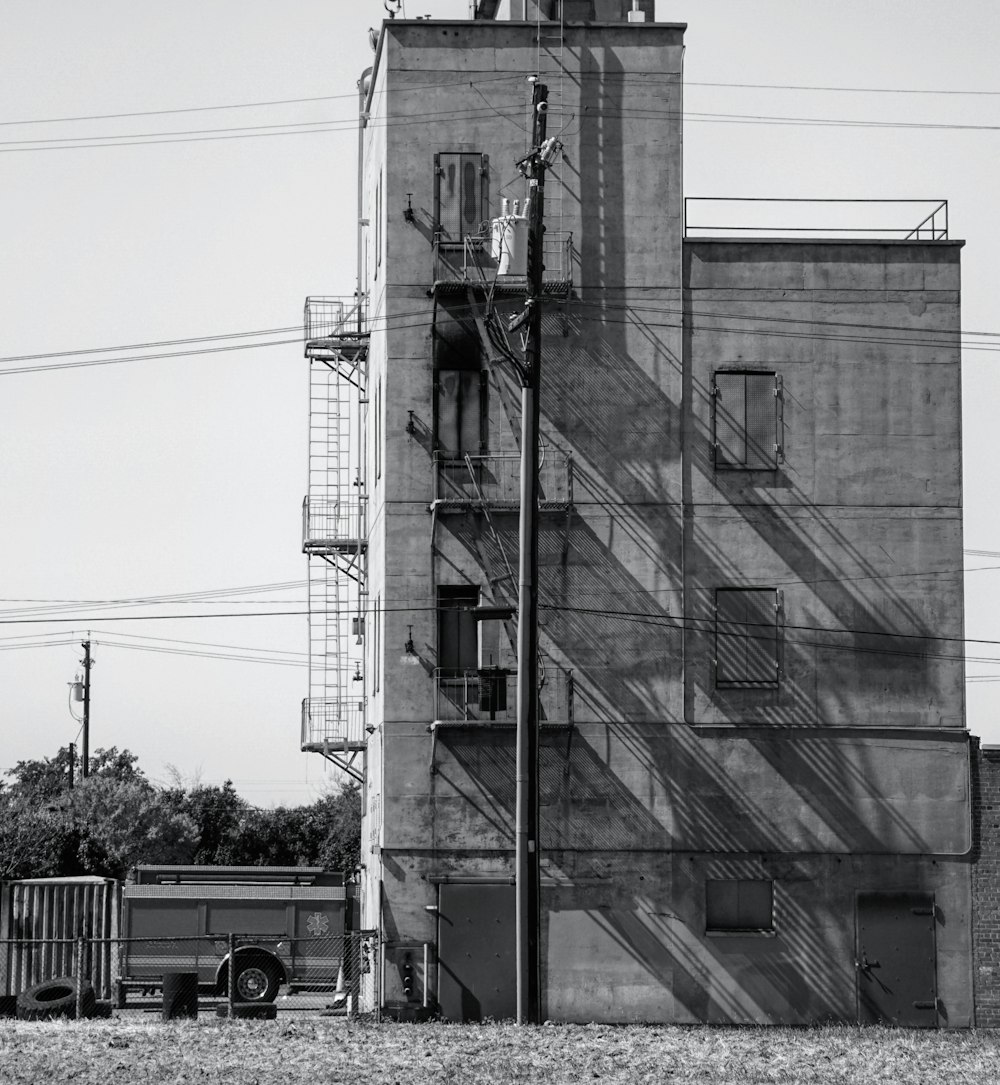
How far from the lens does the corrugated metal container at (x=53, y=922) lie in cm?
3603

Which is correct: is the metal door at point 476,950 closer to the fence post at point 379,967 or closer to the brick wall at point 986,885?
the fence post at point 379,967

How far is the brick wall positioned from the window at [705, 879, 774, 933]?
4.12 m

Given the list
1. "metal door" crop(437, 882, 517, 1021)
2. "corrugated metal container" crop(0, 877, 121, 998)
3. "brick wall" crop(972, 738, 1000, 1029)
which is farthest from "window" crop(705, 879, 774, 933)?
"corrugated metal container" crop(0, 877, 121, 998)

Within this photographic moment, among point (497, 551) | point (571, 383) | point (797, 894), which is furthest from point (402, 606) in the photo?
point (797, 894)

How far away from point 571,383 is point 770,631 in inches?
251

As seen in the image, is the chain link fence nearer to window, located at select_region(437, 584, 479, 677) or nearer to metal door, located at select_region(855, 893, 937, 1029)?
window, located at select_region(437, 584, 479, 677)

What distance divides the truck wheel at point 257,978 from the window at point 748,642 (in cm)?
1251

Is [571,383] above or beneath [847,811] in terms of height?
above

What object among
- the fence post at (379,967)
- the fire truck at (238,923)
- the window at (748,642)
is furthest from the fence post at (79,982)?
the window at (748,642)

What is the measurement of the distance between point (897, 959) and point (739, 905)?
323 centimetres

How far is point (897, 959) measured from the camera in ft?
115

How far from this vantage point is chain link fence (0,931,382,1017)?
35.5 meters

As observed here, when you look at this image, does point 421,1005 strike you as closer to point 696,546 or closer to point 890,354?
point 696,546

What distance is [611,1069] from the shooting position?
24.3m
